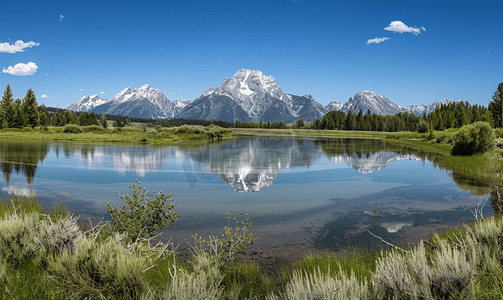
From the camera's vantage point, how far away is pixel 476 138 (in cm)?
2523

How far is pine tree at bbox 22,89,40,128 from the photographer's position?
78562 mm

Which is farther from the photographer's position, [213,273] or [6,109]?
[6,109]

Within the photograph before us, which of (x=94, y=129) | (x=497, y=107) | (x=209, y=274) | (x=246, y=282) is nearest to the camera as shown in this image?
(x=209, y=274)

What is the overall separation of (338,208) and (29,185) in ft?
43.6

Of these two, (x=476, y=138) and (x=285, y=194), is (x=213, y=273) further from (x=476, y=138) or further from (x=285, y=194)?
(x=476, y=138)

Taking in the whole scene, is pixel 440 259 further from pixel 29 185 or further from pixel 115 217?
pixel 29 185

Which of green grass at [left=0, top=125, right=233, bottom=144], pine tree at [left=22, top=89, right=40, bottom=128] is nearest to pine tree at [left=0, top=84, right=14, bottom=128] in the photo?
pine tree at [left=22, top=89, right=40, bottom=128]

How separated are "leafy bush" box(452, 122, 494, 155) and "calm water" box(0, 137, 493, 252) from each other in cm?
718

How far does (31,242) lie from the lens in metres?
5.42

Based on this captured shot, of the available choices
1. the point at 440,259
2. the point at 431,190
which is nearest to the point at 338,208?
the point at 431,190

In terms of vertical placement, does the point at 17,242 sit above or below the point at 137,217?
below

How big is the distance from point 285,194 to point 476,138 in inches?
826

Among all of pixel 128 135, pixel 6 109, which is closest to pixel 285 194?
pixel 128 135

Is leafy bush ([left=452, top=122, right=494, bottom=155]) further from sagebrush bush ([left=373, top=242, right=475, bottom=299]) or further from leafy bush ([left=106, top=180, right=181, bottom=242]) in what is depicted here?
leafy bush ([left=106, top=180, right=181, bottom=242])
